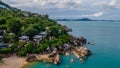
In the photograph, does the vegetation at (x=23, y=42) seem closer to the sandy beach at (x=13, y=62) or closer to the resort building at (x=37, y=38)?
the resort building at (x=37, y=38)

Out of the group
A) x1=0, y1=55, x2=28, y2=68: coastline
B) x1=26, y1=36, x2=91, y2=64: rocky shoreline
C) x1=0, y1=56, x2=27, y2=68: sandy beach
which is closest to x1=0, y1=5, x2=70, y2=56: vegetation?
x1=26, y1=36, x2=91, y2=64: rocky shoreline

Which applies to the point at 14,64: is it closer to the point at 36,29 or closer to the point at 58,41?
the point at 58,41

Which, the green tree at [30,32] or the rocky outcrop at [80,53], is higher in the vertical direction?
the green tree at [30,32]

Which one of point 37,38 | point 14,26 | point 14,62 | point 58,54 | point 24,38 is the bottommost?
point 14,62

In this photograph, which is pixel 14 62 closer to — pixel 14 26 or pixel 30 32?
pixel 30 32

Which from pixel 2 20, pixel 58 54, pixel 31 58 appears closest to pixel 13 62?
pixel 31 58

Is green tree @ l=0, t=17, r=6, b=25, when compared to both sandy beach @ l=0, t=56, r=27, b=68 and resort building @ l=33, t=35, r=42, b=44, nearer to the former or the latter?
resort building @ l=33, t=35, r=42, b=44

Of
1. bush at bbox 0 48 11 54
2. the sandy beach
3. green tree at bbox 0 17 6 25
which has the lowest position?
the sandy beach

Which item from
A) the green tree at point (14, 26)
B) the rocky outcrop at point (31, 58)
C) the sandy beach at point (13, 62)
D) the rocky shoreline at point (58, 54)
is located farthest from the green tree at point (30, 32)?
the rocky outcrop at point (31, 58)

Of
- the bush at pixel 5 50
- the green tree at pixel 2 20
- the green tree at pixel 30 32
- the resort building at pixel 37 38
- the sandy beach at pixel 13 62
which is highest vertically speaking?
the green tree at pixel 2 20
